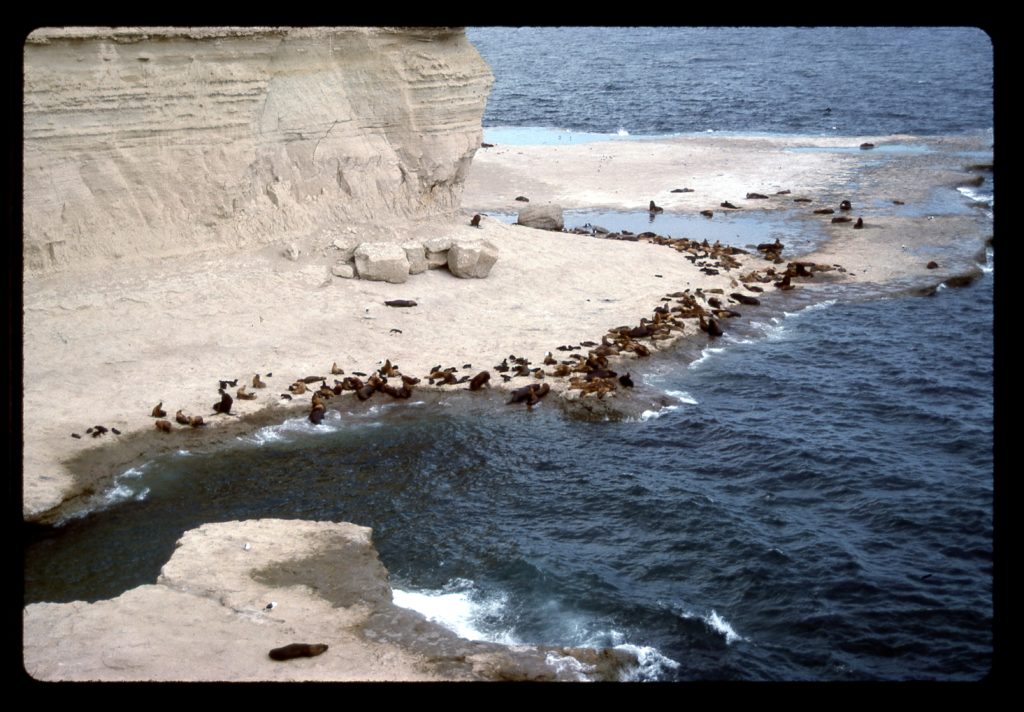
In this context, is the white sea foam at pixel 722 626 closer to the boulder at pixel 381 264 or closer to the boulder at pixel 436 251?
the boulder at pixel 381 264

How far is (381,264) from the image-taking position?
22266 mm

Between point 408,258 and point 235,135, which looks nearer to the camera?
point 235,135

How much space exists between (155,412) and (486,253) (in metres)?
9.06

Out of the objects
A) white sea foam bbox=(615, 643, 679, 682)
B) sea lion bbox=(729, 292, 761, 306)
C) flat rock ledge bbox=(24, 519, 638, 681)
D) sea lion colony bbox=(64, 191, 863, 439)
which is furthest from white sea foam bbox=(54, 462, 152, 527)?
sea lion bbox=(729, 292, 761, 306)

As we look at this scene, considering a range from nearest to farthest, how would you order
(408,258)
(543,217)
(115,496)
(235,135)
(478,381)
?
(115,496) → (478,381) → (235,135) → (408,258) → (543,217)

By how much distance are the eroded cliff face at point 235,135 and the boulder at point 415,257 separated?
0.92 meters

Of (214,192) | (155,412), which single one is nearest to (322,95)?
(214,192)

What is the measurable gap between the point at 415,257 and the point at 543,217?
320 inches

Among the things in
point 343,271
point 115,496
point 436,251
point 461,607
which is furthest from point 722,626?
point 436,251

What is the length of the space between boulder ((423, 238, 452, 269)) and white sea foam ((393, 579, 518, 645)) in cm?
1194

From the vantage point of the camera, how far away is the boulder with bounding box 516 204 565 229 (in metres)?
30.2

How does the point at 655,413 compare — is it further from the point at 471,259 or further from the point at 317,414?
the point at 471,259

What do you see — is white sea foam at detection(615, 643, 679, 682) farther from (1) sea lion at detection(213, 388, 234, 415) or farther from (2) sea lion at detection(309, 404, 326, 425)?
(1) sea lion at detection(213, 388, 234, 415)
